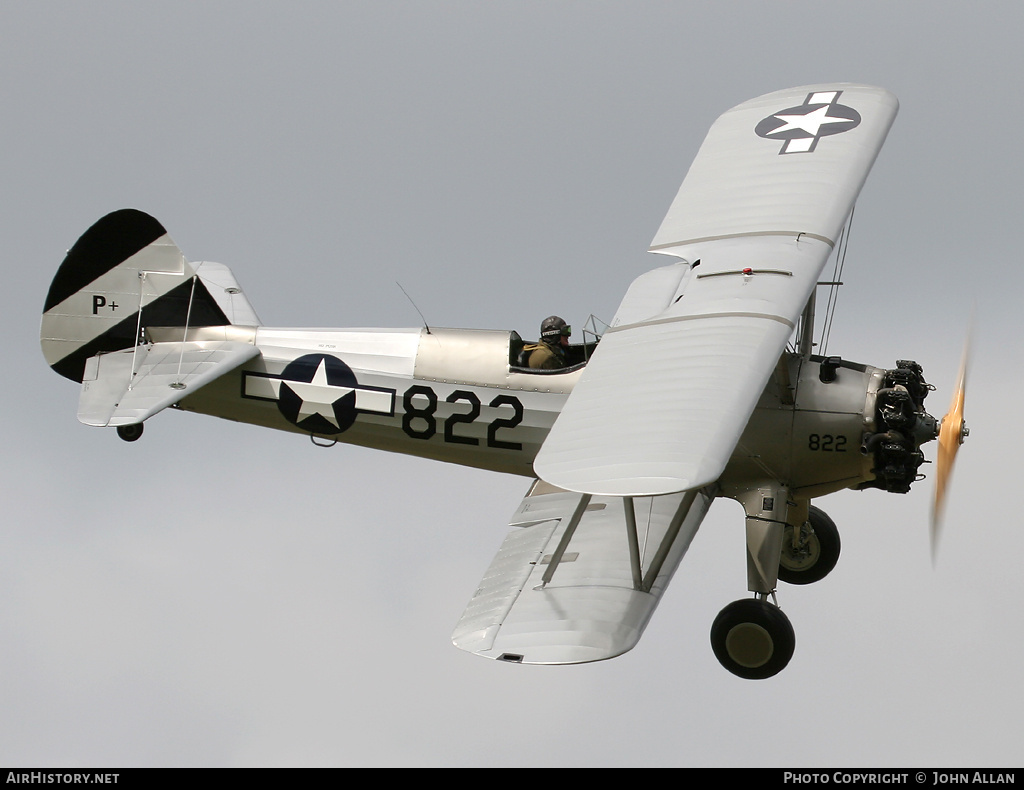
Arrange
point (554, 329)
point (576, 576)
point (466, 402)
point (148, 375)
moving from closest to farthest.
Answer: point (576, 576)
point (554, 329)
point (466, 402)
point (148, 375)

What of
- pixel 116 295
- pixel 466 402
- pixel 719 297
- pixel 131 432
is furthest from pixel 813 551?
pixel 116 295

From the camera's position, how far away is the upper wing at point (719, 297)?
32.5ft

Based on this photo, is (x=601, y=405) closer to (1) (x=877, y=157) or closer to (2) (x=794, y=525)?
(2) (x=794, y=525)

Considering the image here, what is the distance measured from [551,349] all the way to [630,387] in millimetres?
2683

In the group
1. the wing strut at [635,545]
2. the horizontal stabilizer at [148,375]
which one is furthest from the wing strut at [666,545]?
Result: the horizontal stabilizer at [148,375]

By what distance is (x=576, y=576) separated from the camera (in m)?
12.5

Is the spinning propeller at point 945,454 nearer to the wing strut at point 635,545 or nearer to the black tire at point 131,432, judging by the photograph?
the wing strut at point 635,545

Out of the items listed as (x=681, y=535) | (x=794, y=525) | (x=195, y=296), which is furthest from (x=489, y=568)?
(x=195, y=296)

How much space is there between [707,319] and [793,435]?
1.51 meters

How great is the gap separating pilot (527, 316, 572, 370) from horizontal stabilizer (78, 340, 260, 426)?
2.34 meters

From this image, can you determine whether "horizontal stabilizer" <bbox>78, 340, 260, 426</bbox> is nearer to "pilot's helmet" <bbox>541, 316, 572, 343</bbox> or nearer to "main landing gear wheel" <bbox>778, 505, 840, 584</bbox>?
"pilot's helmet" <bbox>541, 316, 572, 343</bbox>

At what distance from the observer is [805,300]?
38.6 ft

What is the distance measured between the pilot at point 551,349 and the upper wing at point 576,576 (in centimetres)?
101

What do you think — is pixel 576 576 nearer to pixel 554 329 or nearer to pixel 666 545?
pixel 666 545
